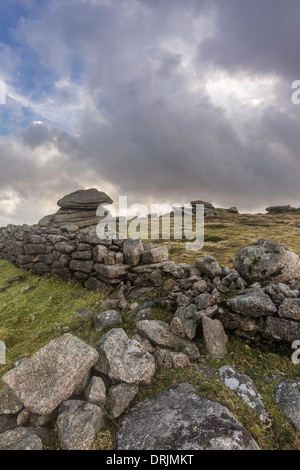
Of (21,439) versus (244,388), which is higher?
(244,388)

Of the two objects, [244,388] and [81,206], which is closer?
[244,388]

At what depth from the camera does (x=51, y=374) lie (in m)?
4.93

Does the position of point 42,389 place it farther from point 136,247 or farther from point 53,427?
point 136,247

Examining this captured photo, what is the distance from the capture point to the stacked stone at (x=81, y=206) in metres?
47.9

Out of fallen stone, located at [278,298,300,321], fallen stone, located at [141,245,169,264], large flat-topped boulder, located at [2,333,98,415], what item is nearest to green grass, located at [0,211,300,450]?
large flat-topped boulder, located at [2,333,98,415]

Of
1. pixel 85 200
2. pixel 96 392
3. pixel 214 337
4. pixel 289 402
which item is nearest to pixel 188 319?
pixel 214 337

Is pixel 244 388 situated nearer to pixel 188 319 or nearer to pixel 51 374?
pixel 188 319

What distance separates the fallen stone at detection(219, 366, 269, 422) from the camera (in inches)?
185

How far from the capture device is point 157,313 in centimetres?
866

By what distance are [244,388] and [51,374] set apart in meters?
4.12

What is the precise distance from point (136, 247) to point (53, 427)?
8.54 m


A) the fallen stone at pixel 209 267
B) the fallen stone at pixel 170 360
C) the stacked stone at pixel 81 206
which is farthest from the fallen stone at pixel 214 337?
the stacked stone at pixel 81 206

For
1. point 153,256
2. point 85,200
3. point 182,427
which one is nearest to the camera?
point 182,427
